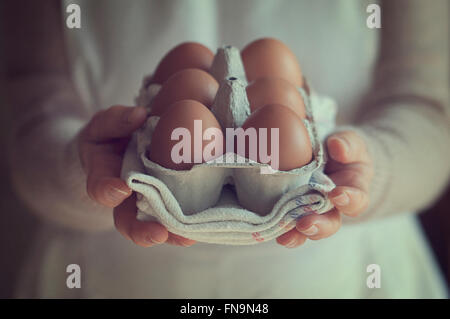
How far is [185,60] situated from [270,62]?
7cm

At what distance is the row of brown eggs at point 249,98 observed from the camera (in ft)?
0.85

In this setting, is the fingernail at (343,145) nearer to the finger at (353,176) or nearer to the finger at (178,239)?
the finger at (353,176)

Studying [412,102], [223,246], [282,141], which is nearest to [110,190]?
[282,141]

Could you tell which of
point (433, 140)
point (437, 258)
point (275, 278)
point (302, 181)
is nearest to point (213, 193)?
point (302, 181)

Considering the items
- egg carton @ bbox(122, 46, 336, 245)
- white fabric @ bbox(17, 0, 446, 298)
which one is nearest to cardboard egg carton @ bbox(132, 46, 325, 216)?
egg carton @ bbox(122, 46, 336, 245)

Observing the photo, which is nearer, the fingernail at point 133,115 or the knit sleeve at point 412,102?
the fingernail at point 133,115

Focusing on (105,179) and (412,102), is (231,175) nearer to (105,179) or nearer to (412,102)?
(105,179)

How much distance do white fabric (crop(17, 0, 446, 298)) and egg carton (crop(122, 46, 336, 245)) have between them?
0.61 feet

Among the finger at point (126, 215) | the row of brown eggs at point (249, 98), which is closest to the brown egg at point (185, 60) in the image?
the row of brown eggs at point (249, 98)

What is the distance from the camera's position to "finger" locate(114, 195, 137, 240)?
281mm

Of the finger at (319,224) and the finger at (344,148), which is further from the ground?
the finger at (344,148)

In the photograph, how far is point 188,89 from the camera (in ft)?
0.96

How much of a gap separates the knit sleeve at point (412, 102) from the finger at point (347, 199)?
0.58 ft

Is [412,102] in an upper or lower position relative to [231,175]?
upper
